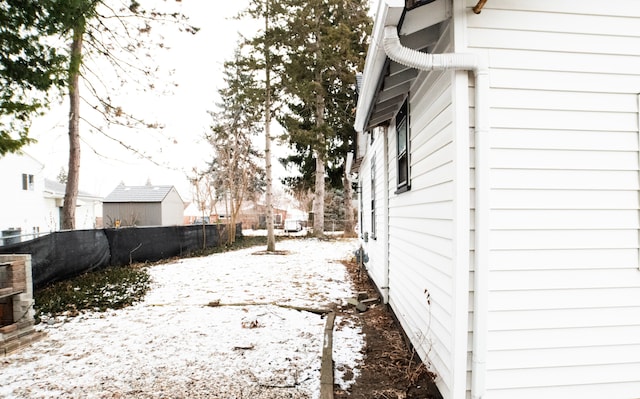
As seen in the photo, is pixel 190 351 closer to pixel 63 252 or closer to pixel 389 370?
pixel 389 370

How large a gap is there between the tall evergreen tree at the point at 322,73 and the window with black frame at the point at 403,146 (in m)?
9.21

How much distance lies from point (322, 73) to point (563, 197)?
1620 centimetres

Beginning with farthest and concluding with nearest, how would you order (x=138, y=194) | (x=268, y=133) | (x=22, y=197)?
(x=138, y=194)
(x=22, y=197)
(x=268, y=133)

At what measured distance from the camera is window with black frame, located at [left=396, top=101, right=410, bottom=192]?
139 inches

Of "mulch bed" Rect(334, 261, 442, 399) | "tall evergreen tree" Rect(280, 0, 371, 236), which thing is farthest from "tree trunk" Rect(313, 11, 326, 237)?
"mulch bed" Rect(334, 261, 442, 399)

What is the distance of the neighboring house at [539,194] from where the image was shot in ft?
6.95

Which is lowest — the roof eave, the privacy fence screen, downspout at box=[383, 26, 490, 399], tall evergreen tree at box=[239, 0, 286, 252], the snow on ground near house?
the snow on ground near house

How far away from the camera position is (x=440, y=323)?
247 centimetres

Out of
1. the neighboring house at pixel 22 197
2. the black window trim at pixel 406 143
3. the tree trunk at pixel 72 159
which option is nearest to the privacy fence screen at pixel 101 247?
the tree trunk at pixel 72 159

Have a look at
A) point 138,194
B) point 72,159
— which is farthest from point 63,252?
point 138,194

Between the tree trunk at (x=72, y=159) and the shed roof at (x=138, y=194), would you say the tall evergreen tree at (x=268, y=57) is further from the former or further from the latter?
the shed roof at (x=138, y=194)

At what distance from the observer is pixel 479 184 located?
2102 mm

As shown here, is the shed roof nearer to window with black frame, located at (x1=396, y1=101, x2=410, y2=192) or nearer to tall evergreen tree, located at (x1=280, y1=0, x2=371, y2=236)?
tall evergreen tree, located at (x1=280, y1=0, x2=371, y2=236)

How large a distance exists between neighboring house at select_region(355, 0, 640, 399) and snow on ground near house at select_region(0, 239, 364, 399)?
1.51 metres
